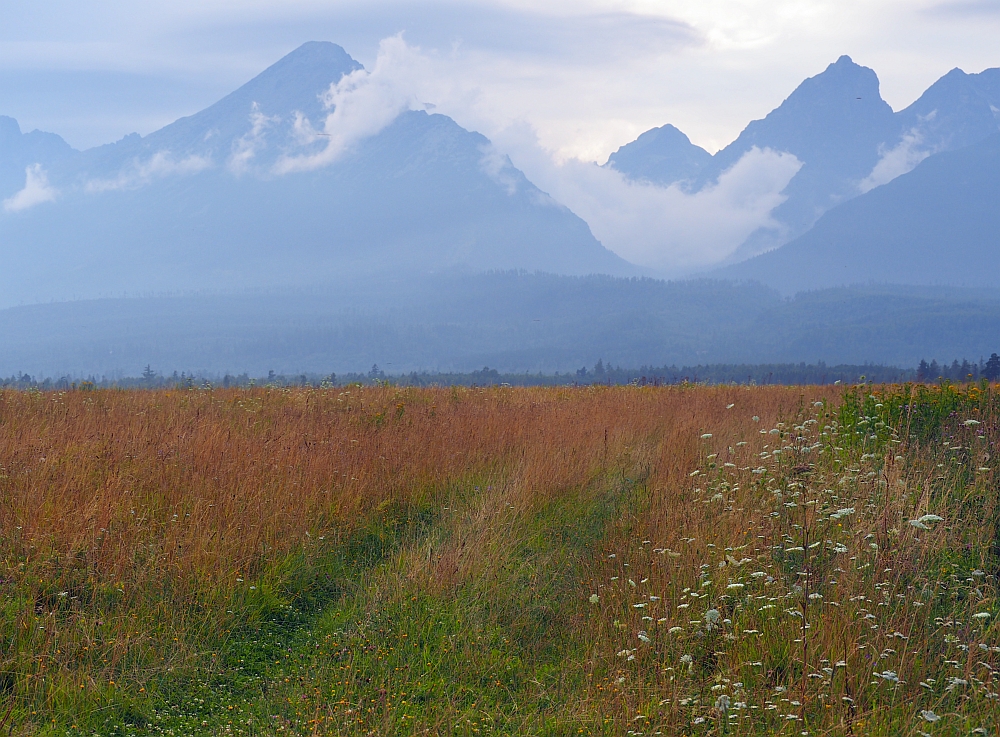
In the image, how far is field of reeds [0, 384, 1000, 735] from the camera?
4809mm

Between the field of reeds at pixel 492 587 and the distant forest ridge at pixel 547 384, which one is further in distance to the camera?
the distant forest ridge at pixel 547 384

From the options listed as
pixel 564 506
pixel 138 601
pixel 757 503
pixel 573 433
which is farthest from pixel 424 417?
pixel 138 601

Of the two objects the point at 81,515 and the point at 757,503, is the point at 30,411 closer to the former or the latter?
the point at 81,515

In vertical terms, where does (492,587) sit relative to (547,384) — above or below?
above

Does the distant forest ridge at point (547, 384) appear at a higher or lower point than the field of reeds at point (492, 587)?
higher

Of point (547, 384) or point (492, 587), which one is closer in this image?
point (492, 587)

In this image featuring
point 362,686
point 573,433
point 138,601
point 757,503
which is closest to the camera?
point 362,686

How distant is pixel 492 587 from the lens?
6.45 meters

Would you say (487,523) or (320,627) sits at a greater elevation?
(487,523)

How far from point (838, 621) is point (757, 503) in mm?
2322

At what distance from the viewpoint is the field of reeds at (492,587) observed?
4809mm

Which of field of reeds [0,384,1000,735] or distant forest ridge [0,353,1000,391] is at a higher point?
distant forest ridge [0,353,1000,391]

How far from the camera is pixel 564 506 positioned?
8.69 meters

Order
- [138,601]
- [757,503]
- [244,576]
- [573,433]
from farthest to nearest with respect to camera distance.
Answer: [573,433] → [757,503] → [244,576] → [138,601]
